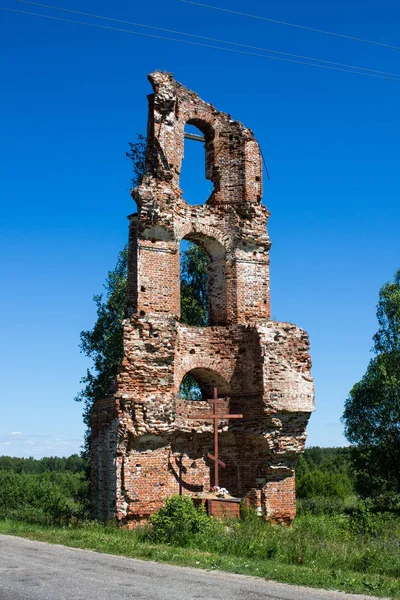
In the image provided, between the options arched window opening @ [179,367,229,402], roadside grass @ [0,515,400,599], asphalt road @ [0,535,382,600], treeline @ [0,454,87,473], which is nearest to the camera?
asphalt road @ [0,535,382,600]

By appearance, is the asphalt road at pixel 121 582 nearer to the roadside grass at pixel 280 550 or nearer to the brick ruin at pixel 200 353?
the roadside grass at pixel 280 550

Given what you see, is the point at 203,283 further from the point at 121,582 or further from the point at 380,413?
the point at 121,582

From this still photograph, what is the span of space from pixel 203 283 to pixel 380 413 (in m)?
8.47

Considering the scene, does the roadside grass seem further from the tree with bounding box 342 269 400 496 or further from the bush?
the tree with bounding box 342 269 400 496

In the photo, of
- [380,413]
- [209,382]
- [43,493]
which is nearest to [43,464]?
[43,493]

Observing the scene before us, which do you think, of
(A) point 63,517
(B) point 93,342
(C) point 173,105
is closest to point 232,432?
(A) point 63,517

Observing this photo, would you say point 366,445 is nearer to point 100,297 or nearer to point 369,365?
point 369,365

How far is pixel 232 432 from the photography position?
15.6 metres

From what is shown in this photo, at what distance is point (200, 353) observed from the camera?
1589 cm

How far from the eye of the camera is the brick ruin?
563 inches

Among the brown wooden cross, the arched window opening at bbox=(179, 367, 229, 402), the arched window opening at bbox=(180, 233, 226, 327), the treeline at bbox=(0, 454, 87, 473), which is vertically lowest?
the treeline at bbox=(0, 454, 87, 473)

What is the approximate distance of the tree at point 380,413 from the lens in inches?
1014

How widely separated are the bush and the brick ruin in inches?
74.3

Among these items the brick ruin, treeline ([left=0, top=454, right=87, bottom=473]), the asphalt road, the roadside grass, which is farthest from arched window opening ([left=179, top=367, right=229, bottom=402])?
treeline ([left=0, top=454, right=87, bottom=473])
